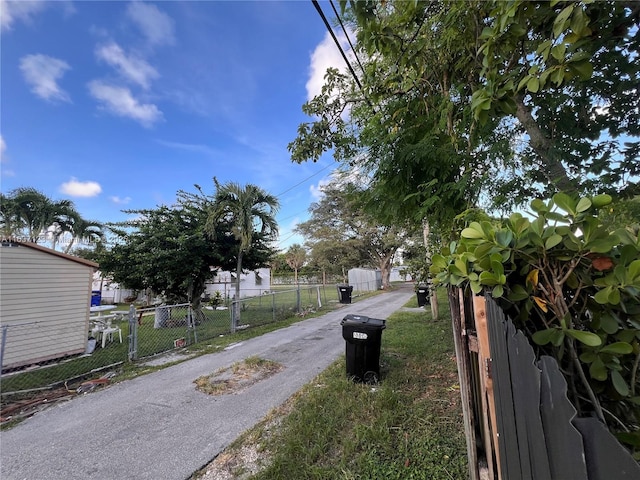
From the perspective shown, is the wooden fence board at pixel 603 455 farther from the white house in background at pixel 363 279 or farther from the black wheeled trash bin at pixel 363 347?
the white house in background at pixel 363 279

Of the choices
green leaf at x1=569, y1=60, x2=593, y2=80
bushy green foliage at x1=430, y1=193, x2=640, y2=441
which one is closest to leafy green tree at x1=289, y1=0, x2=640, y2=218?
green leaf at x1=569, y1=60, x2=593, y2=80

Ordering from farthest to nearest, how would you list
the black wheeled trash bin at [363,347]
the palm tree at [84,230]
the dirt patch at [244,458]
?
the palm tree at [84,230], the black wheeled trash bin at [363,347], the dirt patch at [244,458]

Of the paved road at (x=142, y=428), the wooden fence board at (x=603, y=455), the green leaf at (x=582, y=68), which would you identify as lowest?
the paved road at (x=142, y=428)

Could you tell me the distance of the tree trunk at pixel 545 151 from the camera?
2569 mm

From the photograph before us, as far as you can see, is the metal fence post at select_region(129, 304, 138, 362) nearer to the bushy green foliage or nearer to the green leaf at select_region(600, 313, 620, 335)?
the bushy green foliage

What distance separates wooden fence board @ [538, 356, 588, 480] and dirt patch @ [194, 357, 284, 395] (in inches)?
165

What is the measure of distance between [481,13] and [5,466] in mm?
6008

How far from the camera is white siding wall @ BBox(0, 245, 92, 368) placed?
6.07m

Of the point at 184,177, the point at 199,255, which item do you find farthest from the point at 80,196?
the point at 199,255

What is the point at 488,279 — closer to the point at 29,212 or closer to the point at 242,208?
the point at 242,208

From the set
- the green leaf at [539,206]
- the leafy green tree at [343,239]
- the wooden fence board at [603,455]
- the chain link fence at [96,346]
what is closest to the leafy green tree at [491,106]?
the green leaf at [539,206]

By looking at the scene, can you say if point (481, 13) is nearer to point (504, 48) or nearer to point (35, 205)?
point (504, 48)

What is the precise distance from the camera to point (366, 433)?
268 cm

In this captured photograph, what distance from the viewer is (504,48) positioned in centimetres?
179
